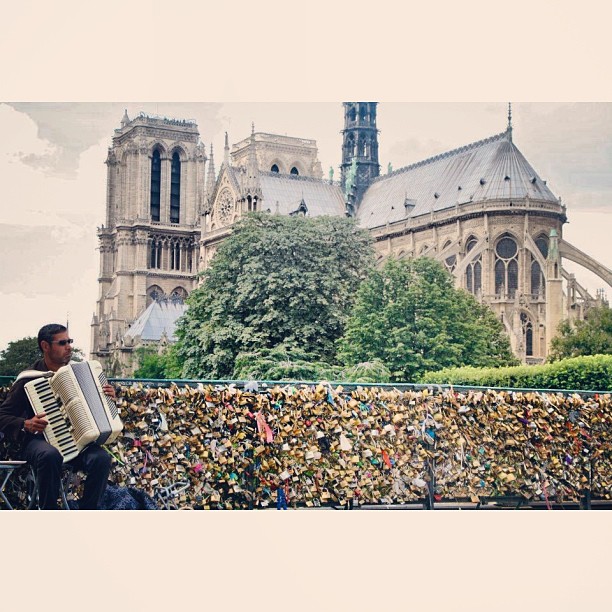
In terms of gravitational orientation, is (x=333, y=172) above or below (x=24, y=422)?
above

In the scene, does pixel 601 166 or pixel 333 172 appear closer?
pixel 601 166

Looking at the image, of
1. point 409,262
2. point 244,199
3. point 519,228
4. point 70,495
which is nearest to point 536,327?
point 519,228

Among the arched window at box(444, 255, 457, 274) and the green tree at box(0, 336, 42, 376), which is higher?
the arched window at box(444, 255, 457, 274)

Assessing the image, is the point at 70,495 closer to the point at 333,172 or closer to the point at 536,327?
the point at 536,327

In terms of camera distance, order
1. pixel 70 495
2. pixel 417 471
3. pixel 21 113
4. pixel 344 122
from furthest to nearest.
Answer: pixel 344 122, pixel 21 113, pixel 417 471, pixel 70 495

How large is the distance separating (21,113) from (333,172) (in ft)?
174

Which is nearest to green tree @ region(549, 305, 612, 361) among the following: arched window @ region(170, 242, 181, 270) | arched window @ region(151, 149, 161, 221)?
arched window @ region(170, 242, 181, 270)

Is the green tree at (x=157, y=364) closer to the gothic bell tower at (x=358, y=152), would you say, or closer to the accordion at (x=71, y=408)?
the gothic bell tower at (x=358, y=152)

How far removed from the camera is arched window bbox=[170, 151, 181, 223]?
6097 centimetres

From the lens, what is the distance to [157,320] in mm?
59062

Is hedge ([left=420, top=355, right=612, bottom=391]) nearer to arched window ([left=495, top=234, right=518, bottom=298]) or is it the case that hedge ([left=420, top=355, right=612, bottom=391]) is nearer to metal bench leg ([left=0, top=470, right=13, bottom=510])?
metal bench leg ([left=0, top=470, right=13, bottom=510])

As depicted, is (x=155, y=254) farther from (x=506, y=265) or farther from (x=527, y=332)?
(x=527, y=332)

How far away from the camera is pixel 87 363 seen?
1036 centimetres

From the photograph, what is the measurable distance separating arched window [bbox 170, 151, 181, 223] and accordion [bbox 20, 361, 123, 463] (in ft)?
166
